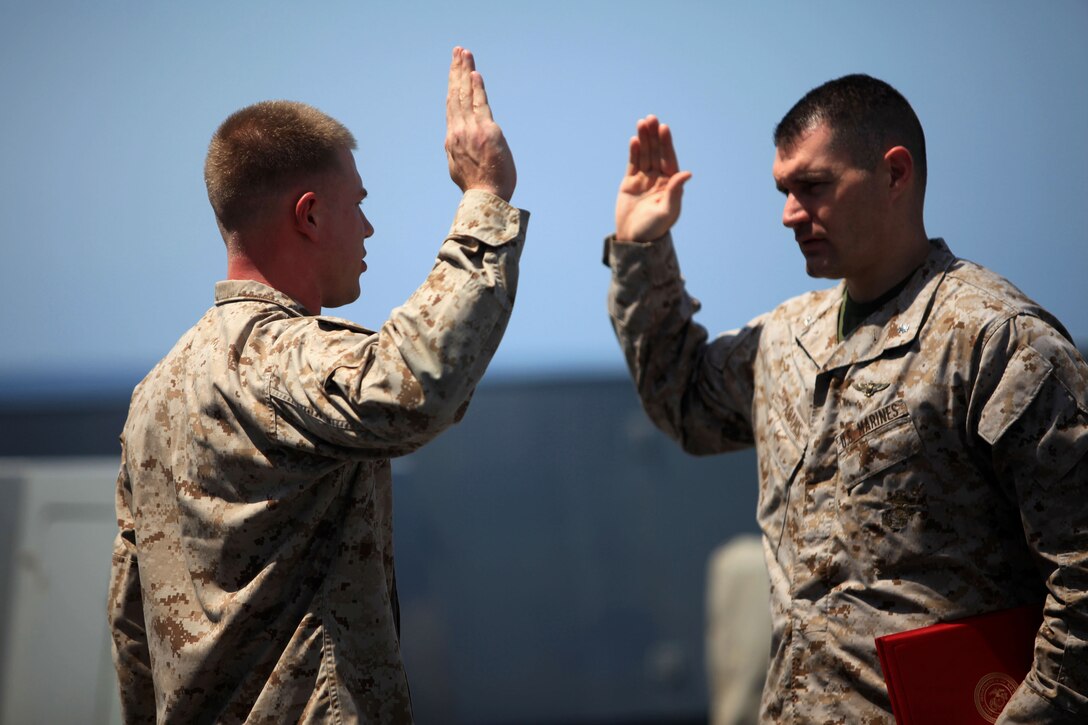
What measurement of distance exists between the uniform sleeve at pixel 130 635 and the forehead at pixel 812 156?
150cm

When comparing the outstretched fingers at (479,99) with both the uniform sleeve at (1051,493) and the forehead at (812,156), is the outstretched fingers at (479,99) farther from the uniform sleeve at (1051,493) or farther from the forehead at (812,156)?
the uniform sleeve at (1051,493)

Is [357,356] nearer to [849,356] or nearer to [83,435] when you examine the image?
[849,356]

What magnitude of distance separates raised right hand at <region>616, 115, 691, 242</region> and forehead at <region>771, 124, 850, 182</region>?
0.33 m

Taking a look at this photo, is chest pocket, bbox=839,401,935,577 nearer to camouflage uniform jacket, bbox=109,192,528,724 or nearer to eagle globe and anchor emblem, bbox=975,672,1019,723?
eagle globe and anchor emblem, bbox=975,672,1019,723

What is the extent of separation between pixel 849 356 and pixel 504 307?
0.93m

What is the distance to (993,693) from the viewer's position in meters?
2.06

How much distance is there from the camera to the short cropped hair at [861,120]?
235 cm

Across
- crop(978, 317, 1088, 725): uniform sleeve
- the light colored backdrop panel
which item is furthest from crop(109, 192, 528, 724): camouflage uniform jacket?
the light colored backdrop panel

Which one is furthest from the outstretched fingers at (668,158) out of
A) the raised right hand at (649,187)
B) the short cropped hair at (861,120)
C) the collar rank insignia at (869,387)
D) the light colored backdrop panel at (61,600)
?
the light colored backdrop panel at (61,600)

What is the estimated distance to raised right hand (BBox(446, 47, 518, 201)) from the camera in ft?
5.95

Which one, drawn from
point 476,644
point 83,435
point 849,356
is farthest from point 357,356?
point 476,644

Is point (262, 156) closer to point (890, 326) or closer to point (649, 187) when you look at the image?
point (649, 187)

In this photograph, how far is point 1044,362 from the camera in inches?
78.6

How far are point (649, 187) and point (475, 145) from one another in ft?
3.28
